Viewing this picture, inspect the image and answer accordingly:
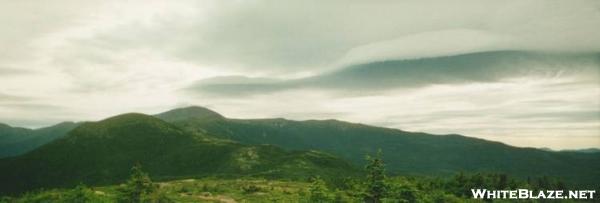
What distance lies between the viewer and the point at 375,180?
5081cm

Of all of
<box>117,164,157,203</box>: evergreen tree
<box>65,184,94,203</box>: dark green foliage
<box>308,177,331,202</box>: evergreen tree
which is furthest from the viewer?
<box>308,177,331,202</box>: evergreen tree

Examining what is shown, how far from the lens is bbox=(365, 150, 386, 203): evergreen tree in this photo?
5016cm

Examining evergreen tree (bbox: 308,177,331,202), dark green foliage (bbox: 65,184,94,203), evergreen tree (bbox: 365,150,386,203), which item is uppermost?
evergreen tree (bbox: 365,150,386,203)

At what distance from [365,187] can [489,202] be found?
84309 millimetres

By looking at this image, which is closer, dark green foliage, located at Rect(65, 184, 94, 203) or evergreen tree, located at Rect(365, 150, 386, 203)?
evergreen tree, located at Rect(365, 150, 386, 203)

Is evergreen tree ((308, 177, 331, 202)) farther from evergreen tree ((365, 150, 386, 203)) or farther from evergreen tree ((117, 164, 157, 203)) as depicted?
evergreen tree ((117, 164, 157, 203))

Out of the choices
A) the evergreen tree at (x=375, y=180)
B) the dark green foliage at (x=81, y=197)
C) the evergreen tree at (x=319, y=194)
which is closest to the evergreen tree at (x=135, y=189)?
the dark green foliage at (x=81, y=197)

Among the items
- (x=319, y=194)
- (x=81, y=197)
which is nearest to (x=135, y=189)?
(x=81, y=197)

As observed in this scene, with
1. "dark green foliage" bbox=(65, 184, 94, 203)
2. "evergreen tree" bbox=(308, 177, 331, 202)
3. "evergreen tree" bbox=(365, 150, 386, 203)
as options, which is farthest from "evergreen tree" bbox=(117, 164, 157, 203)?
"evergreen tree" bbox=(365, 150, 386, 203)

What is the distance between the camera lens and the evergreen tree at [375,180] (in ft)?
165

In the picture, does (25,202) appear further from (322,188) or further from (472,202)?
(472,202)

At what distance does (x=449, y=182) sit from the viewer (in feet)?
495

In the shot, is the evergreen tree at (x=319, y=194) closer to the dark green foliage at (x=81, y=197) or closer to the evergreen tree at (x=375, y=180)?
the evergreen tree at (x=375, y=180)

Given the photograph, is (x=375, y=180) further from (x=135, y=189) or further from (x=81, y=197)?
(x=81, y=197)
